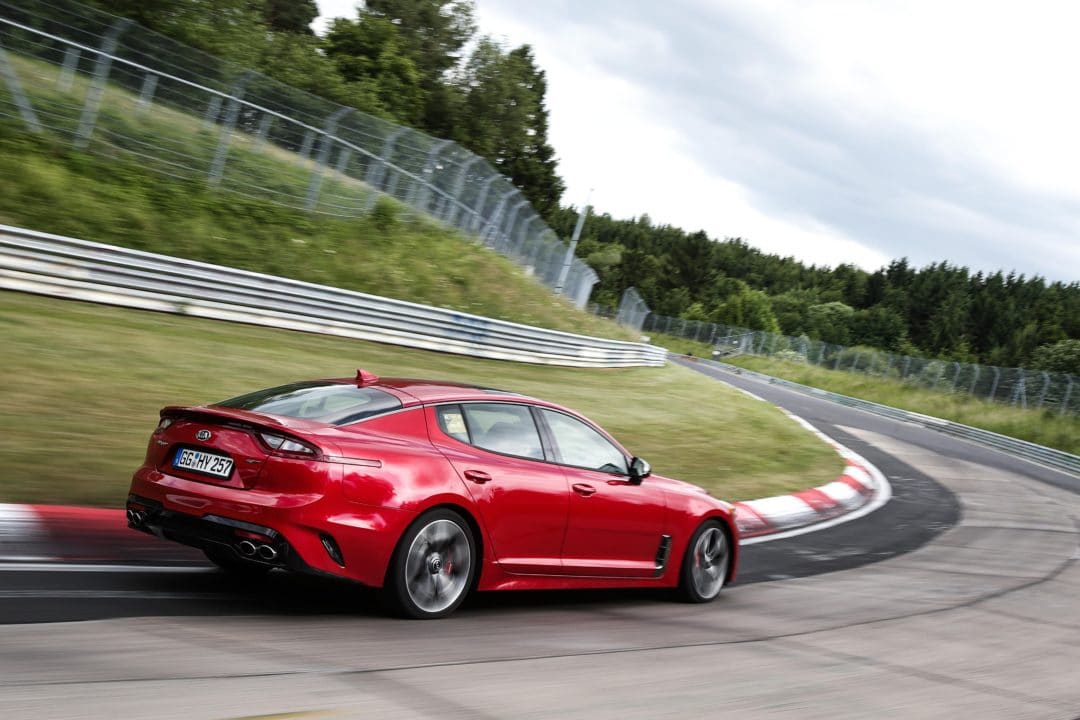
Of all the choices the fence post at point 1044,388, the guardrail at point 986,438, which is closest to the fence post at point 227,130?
the guardrail at point 986,438

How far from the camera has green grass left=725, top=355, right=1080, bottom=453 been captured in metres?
37.2

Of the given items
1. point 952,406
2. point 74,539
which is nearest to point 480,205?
point 74,539

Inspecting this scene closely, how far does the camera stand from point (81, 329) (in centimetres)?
1325

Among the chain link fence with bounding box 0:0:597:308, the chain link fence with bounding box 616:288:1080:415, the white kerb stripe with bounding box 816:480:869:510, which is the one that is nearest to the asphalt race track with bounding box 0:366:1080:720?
the white kerb stripe with bounding box 816:480:869:510

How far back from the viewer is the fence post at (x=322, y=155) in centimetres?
2153

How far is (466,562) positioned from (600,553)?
4.01 feet

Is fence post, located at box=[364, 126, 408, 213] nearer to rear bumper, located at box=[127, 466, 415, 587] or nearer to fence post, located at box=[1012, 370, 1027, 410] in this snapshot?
rear bumper, located at box=[127, 466, 415, 587]

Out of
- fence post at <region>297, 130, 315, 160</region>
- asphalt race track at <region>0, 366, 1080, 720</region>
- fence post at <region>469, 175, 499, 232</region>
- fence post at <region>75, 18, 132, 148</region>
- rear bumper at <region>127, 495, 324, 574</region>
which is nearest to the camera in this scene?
asphalt race track at <region>0, 366, 1080, 720</region>

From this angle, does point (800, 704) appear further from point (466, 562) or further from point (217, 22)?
point (217, 22)

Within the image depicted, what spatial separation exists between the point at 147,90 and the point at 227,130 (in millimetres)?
A: 1843

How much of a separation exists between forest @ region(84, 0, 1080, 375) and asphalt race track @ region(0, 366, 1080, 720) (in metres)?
30.3

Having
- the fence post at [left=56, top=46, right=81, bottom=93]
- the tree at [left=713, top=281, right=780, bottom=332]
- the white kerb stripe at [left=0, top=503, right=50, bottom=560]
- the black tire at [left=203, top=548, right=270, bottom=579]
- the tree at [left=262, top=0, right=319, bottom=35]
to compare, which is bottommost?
the white kerb stripe at [left=0, top=503, right=50, bottom=560]

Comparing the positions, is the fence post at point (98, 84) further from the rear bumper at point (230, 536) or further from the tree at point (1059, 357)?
the tree at point (1059, 357)

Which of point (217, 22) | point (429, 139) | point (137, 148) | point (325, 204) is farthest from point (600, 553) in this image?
point (217, 22)
